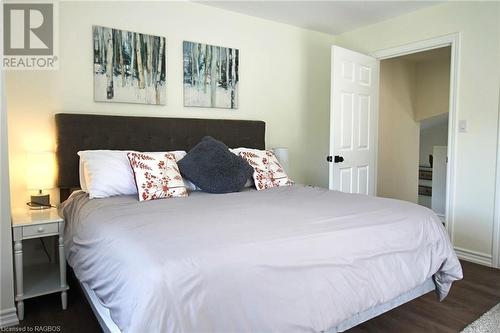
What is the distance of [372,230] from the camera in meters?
1.89

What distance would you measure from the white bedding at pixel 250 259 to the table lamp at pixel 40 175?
37cm

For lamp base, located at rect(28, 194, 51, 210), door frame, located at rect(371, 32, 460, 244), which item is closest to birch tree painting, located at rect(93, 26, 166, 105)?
lamp base, located at rect(28, 194, 51, 210)

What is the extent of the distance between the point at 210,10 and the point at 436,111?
378 cm

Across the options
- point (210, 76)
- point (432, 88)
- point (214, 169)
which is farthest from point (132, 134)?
point (432, 88)

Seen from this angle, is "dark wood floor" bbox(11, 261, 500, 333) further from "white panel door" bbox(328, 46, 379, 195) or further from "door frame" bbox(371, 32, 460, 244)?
"white panel door" bbox(328, 46, 379, 195)

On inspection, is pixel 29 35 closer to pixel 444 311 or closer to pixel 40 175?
pixel 40 175

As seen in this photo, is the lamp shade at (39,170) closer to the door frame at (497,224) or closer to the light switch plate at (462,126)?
the light switch plate at (462,126)

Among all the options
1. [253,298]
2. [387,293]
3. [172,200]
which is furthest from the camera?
[172,200]

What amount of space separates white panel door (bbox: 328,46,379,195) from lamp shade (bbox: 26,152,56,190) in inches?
102

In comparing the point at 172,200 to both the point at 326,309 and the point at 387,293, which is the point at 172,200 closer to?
the point at 326,309

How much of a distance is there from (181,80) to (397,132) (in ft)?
11.7

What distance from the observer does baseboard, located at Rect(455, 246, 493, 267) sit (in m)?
3.25

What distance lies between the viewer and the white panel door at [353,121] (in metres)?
3.77

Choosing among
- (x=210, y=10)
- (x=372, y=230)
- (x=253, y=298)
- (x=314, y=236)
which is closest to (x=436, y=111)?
(x=210, y=10)
